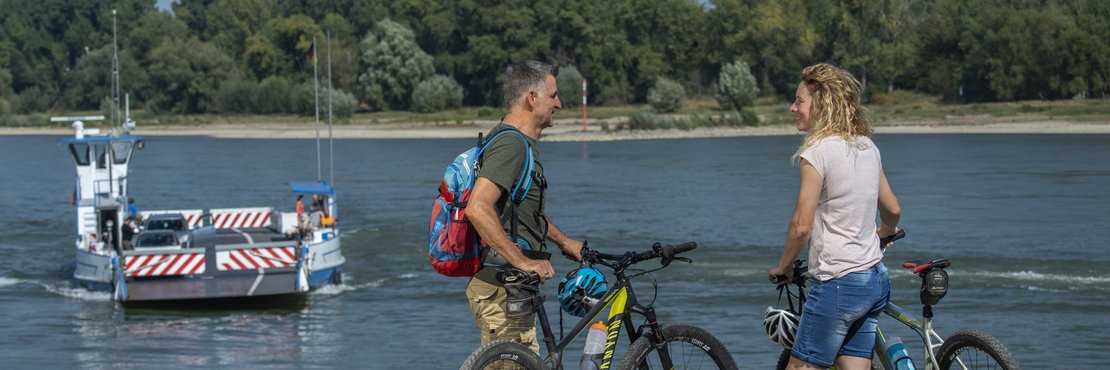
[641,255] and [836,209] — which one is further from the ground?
[836,209]

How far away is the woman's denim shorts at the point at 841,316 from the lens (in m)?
5.66

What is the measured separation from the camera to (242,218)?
2822 centimetres

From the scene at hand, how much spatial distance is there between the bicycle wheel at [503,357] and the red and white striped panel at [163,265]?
17582 millimetres

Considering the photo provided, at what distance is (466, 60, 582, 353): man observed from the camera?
221 inches

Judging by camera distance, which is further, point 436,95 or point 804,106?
point 436,95

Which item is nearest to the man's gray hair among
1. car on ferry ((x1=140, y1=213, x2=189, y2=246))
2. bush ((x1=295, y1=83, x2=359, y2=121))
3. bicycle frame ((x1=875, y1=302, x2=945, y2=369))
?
bicycle frame ((x1=875, y1=302, x2=945, y2=369))

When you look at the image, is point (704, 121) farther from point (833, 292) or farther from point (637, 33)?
point (833, 292)

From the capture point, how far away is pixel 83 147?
27.2m

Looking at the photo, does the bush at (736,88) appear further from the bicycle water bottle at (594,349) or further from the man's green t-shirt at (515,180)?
the man's green t-shirt at (515,180)

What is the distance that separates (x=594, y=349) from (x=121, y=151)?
22.7 m

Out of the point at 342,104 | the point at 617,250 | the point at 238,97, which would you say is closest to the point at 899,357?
the point at 617,250

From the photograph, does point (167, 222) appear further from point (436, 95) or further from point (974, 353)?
point (436, 95)

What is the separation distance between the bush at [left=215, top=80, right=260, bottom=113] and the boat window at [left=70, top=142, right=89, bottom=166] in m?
86.9

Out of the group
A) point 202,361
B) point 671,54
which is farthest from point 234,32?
point 202,361
